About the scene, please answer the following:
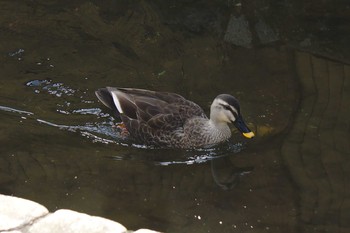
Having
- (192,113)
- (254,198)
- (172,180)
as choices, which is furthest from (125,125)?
(254,198)

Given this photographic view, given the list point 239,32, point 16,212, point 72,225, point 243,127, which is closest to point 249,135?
point 243,127

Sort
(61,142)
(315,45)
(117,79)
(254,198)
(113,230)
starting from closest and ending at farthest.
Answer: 1. (113,230)
2. (254,198)
3. (61,142)
4. (117,79)
5. (315,45)

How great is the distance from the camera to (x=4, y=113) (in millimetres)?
8188

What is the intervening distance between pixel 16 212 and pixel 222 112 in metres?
3.14

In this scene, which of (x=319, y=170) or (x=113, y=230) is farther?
(x=319, y=170)

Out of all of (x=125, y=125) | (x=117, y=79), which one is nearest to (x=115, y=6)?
(x=117, y=79)

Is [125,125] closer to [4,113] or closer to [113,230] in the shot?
[4,113]

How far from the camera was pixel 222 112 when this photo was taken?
8.03 m

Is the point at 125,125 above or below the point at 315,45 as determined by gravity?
below

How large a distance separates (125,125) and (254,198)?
206cm

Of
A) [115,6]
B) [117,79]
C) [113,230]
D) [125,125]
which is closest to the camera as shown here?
[113,230]

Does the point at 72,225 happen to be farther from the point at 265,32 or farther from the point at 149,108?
the point at 265,32

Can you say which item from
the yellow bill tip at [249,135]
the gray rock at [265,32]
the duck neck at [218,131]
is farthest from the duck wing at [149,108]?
the gray rock at [265,32]

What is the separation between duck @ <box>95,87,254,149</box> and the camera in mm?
8078
